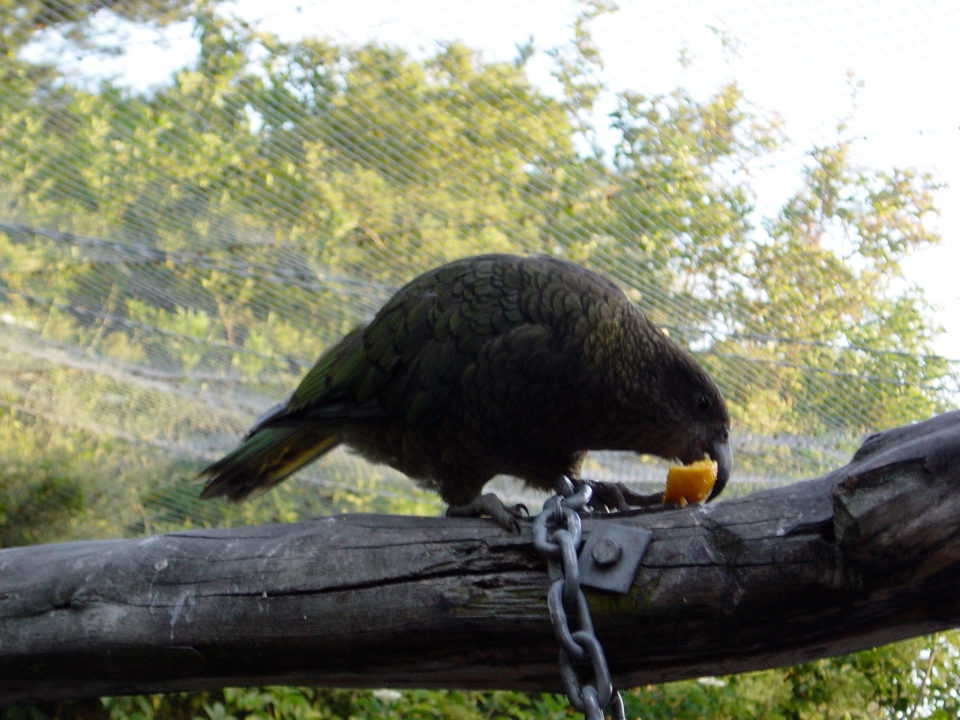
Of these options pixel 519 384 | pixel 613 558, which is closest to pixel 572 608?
pixel 613 558

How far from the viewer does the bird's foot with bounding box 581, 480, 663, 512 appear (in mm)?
2277

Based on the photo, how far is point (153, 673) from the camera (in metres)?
1.84

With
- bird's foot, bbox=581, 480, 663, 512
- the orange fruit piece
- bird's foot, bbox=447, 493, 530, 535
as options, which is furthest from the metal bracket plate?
bird's foot, bbox=581, 480, 663, 512

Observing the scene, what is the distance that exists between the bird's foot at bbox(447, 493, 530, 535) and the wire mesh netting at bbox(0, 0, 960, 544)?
1796 millimetres

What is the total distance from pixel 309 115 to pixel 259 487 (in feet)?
5.42

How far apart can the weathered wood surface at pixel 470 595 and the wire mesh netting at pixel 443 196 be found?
6.96 ft

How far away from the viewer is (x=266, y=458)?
2830 millimetres

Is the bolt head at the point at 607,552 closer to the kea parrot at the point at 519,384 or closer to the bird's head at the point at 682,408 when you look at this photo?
the kea parrot at the point at 519,384

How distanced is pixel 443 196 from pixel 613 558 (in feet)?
8.70

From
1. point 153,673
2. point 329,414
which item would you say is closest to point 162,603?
point 153,673

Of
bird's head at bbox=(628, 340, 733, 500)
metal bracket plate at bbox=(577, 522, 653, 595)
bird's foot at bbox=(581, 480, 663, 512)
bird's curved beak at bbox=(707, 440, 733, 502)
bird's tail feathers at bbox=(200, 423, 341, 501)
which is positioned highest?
metal bracket plate at bbox=(577, 522, 653, 595)

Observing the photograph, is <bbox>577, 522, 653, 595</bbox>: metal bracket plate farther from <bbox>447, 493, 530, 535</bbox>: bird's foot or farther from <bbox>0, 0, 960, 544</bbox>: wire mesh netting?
<bbox>0, 0, 960, 544</bbox>: wire mesh netting

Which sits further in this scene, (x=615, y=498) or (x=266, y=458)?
(x=266, y=458)

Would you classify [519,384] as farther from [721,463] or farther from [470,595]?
[470,595]
